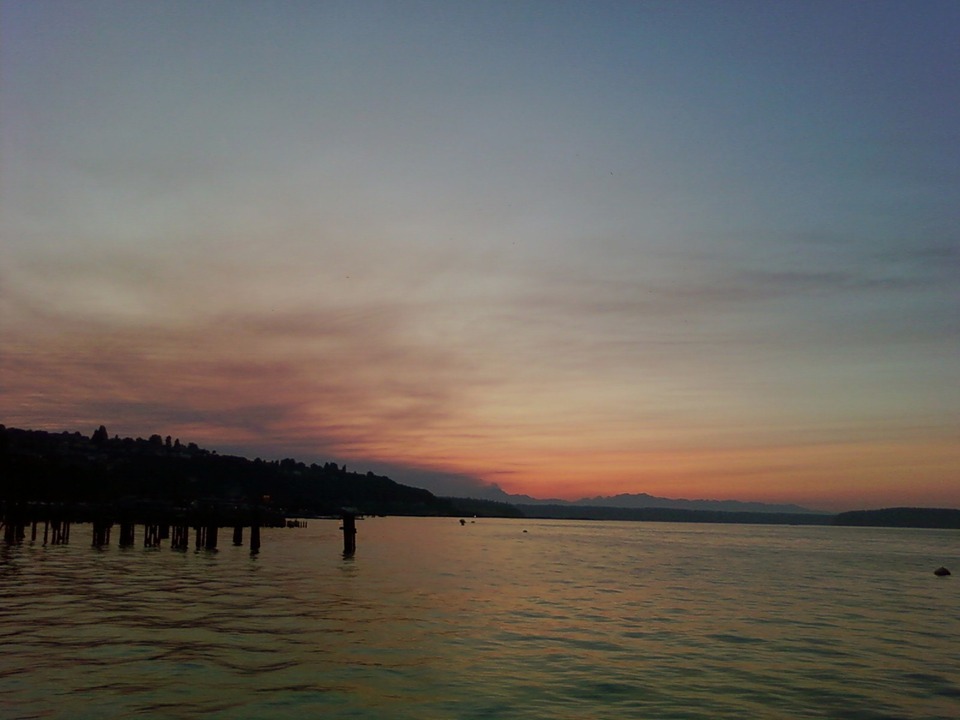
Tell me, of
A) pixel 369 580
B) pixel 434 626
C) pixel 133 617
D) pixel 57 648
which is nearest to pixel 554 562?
pixel 369 580

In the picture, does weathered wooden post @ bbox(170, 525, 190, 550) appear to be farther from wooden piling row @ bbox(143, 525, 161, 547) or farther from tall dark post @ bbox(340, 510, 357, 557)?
tall dark post @ bbox(340, 510, 357, 557)

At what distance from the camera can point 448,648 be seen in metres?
29.0

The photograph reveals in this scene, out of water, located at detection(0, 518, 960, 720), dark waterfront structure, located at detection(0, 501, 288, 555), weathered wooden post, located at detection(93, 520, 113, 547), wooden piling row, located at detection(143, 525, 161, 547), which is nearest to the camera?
water, located at detection(0, 518, 960, 720)

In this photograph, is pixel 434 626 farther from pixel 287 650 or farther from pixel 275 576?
pixel 275 576

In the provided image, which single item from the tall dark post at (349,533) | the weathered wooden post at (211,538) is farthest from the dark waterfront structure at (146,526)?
the tall dark post at (349,533)

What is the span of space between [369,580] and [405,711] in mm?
35154

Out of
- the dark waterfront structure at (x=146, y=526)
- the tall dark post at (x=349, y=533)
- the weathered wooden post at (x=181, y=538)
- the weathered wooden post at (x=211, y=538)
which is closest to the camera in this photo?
the dark waterfront structure at (x=146, y=526)

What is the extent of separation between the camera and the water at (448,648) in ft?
68.6

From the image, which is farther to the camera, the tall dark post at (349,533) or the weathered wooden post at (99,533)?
the tall dark post at (349,533)

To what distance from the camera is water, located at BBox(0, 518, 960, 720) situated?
20.9m

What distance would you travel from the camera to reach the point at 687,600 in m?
48.7

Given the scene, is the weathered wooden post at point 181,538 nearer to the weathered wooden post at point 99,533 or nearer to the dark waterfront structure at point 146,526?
the dark waterfront structure at point 146,526

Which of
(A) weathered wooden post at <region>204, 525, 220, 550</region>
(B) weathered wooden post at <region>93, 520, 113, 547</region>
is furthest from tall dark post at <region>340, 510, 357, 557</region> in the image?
(B) weathered wooden post at <region>93, 520, 113, 547</region>

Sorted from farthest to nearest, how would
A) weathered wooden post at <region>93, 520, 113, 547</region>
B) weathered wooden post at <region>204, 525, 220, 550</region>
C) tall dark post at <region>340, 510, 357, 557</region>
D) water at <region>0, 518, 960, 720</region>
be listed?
1. tall dark post at <region>340, 510, 357, 557</region>
2. weathered wooden post at <region>204, 525, 220, 550</region>
3. weathered wooden post at <region>93, 520, 113, 547</region>
4. water at <region>0, 518, 960, 720</region>
